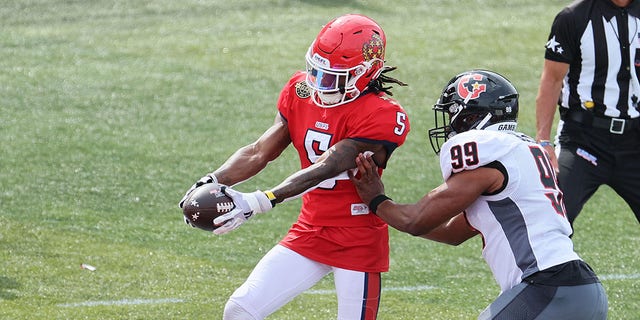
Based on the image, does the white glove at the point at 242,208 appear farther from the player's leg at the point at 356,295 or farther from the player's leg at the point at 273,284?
the player's leg at the point at 356,295

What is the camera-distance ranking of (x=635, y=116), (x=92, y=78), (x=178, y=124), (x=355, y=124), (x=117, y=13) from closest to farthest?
(x=355, y=124) < (x=635, y=116) < (x=178, y=124) < (x=92, y=78) < (x=117, y=13)

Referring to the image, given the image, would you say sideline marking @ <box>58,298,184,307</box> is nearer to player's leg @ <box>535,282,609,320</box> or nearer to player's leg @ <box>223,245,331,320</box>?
player's leg @ <box>223,245,331,320</box>

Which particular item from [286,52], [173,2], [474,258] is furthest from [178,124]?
[173,2]

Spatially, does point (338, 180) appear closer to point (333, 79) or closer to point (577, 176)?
point (333, 79)

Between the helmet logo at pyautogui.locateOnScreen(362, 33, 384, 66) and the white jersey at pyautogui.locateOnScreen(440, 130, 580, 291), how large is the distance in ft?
2.26

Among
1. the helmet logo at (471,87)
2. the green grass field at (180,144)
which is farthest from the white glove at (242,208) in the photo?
the green grass field at (180,144)

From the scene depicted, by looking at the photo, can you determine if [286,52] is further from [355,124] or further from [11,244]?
[355,124]

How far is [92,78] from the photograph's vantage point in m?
11.9

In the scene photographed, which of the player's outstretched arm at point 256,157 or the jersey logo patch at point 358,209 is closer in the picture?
the jersey logo patch at point 358,209

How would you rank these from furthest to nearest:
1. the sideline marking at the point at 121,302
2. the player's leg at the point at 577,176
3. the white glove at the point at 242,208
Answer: the sideline marking at the point at 121,302 < the player's leg at the point at 577,176 < the white glove at the point at 242,208

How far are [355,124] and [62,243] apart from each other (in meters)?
3.59

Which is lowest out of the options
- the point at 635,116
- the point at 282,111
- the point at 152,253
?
the point at 152,253

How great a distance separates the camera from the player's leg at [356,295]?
470 cm

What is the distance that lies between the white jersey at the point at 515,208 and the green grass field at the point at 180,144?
2.34 meters
